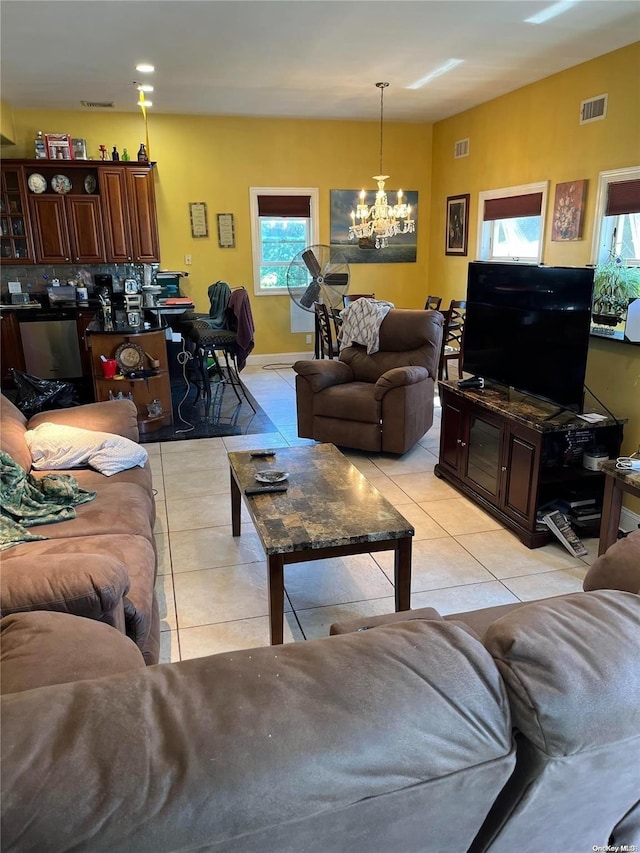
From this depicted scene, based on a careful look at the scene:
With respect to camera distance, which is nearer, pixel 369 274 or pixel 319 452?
pixel 319 452

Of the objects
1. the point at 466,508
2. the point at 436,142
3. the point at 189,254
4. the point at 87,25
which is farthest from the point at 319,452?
the point at 436,142

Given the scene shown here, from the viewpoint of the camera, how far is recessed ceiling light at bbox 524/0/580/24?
3534 millimetres

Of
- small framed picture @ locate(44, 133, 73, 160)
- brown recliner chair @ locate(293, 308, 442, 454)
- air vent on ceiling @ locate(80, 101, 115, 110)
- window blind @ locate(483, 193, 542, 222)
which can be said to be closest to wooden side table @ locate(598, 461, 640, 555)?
brown recliner chair @ locate(293, 308, 442, 454)

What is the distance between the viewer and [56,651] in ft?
3.68

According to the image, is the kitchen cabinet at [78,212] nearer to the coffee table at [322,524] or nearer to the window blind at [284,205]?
the window blind at [284,205]

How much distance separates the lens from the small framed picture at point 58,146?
605 cm

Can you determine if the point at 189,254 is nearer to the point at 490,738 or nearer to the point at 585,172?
the point at 585,172

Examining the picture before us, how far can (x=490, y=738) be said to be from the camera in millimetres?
809

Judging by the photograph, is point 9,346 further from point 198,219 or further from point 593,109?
point 593,109

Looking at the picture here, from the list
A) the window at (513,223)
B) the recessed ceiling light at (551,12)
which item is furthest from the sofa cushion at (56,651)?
the window at (513,223)

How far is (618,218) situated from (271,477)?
11.5 ft

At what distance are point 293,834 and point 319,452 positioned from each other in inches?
91.7

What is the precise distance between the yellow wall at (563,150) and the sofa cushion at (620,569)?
1.70m

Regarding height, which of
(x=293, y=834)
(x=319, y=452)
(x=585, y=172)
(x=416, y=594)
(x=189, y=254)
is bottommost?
(x=416, y=594)
